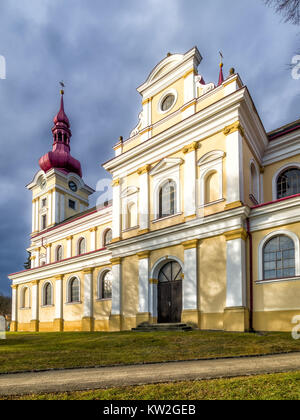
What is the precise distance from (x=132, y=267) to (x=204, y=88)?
10050 millimetres

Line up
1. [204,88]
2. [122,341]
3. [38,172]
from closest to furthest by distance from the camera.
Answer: [122,341], [204,88], [38,172]

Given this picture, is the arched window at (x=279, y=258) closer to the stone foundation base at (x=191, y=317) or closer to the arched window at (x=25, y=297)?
the stone foundation base at (x=191, y=317)

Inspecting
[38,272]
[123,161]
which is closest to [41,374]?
[123,161]

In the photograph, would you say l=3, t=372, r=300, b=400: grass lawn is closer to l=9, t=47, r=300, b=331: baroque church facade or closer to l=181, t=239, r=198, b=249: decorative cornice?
l=9, t=47, r=300, b=331: baroque church facade

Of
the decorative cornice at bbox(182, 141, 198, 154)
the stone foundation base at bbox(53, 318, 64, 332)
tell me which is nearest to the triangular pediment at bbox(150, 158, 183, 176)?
the decorative cornice at bbox(182, 141, 198, 154)

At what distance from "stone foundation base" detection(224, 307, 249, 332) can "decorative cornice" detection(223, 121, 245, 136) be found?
25.3ft

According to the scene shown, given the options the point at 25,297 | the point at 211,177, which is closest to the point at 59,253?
the point at 25,297

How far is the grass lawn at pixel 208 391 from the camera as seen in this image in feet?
14.0

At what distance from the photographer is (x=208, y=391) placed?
457 centimetres

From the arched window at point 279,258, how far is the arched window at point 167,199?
557 cm

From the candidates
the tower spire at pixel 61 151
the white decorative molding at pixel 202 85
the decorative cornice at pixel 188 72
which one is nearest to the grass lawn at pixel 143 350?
the white decorative molding at pixel 202 85

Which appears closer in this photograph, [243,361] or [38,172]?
[243,361]
